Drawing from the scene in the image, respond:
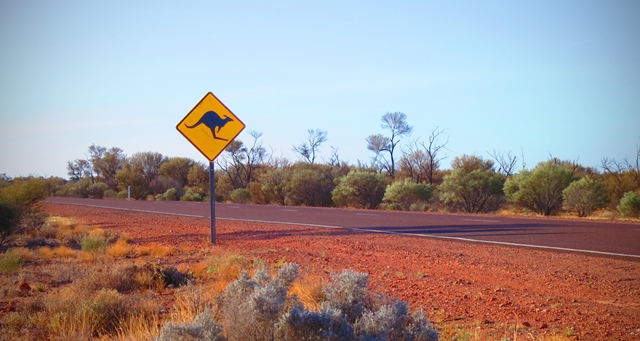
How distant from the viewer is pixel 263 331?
371 cm

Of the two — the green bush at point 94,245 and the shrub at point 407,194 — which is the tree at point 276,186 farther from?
the green bush at point 94,245

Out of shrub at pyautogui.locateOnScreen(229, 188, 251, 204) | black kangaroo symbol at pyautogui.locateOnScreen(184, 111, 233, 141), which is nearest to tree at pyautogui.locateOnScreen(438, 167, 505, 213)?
black kangaroo symbol at pyautogui.locateOnScreen(184, 111, 233, 141)

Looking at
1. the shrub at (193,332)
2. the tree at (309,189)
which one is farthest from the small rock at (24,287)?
the tree at (309,189)

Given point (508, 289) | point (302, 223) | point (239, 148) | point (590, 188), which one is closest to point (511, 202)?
point (590, 188)

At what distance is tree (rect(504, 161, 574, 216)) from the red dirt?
53.2 feet

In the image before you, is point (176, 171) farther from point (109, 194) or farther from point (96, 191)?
point (109, 194)

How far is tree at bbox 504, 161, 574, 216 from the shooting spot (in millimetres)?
28109

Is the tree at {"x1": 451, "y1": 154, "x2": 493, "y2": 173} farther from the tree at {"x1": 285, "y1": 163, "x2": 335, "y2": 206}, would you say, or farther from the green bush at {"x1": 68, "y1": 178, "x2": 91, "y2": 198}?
the green bush at {"x1": 68, "y1": 178, "x2": 91, "y2": 198}

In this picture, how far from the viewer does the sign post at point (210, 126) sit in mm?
12406

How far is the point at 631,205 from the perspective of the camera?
950 inches

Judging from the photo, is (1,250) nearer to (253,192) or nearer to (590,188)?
(590,188)

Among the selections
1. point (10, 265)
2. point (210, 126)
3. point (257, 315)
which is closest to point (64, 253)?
point (10, 265)

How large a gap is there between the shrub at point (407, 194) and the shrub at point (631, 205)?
38.5 feet

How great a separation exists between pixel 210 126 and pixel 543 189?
21423mm
